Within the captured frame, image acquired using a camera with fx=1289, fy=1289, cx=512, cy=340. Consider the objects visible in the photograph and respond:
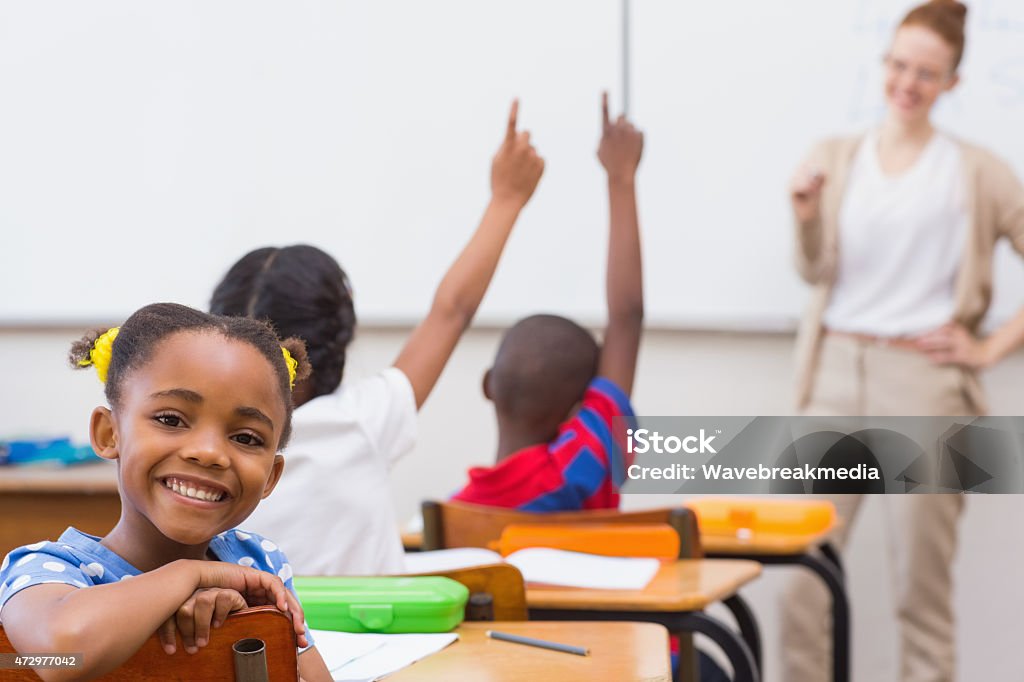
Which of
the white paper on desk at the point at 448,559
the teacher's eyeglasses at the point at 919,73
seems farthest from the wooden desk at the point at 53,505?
the teacher's eyeglasses at the point at 919,73

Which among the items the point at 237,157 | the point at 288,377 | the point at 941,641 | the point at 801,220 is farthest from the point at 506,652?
the point at 237,157

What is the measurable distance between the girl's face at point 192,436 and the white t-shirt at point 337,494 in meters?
0.60

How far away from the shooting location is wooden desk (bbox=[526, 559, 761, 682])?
1733mm

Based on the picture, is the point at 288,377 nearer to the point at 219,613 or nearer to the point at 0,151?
the point at 219,613

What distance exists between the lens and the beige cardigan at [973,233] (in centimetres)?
330

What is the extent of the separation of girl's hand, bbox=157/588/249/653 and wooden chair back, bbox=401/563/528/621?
587 mm

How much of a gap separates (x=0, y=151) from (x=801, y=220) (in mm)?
2626

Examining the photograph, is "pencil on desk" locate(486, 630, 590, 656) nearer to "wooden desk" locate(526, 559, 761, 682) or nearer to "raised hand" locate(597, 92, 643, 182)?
"wooden desk" locate(526, 559, 761, 682)

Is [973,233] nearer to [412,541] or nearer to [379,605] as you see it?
[412,541]

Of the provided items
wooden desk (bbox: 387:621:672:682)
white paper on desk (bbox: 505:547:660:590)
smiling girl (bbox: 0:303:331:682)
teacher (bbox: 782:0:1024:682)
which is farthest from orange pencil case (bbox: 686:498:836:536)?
smiling girl (bbox: 0:303:331:682)

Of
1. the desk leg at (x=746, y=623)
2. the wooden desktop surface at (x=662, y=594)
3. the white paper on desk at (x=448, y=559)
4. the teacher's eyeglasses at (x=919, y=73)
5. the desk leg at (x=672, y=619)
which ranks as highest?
the teacher's eyeglasses at (x=919, y=73)

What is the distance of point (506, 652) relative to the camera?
1.34 m

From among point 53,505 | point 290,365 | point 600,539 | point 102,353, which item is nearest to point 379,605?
point 290,365

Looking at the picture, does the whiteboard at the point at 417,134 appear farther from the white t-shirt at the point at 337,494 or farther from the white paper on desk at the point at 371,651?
the white paper on desk at the point at 371,651
